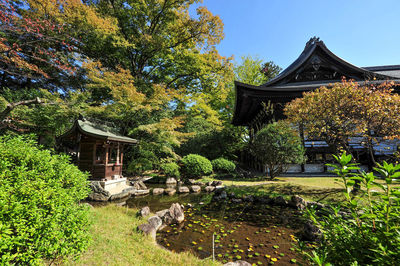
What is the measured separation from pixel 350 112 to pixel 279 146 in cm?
421

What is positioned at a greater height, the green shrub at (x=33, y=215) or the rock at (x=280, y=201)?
the green shrub at (x=33, y=215)

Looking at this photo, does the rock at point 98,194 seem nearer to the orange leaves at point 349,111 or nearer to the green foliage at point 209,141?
the orange leaves at point 349,111

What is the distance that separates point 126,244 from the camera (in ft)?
11.2

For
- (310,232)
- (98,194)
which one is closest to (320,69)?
(310,232)

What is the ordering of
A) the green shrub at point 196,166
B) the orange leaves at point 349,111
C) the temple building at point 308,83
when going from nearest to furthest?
the orange leaves at point 349,111 → the temple building at point 308,83 → the green shrub at point 196,166

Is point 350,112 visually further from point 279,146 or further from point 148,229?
point 148,229

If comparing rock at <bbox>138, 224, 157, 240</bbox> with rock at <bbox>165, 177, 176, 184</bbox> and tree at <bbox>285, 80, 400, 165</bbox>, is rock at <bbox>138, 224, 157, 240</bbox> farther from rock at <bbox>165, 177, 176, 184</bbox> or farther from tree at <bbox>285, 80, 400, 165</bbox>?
rock at <bbox>165, 177, 176, 184</bbox>

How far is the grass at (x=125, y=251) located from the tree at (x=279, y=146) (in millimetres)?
8289

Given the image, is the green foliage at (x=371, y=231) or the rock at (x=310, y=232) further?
the rock at (x=310, y=232)

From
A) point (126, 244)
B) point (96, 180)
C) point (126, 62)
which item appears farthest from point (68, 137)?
point (126, 62)

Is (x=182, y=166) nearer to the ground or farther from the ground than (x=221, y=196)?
farther from the ground

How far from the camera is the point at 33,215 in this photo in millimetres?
1876

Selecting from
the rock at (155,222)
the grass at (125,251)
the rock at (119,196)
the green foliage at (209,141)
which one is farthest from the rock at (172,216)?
the green foliage at (209,141)

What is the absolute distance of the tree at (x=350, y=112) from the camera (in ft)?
18.7
